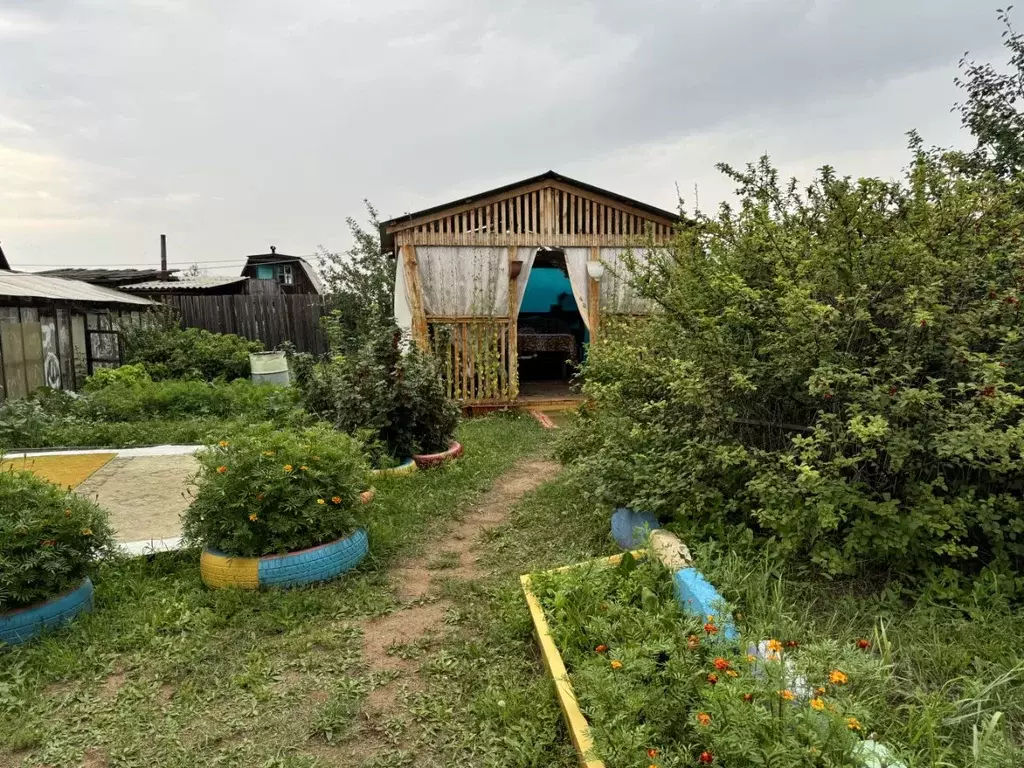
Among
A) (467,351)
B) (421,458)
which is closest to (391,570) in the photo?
(421,458)

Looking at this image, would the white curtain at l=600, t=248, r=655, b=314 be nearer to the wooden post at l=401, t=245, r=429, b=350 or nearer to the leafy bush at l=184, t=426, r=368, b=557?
the wooden post at l=401, t=245, r=429, b=350

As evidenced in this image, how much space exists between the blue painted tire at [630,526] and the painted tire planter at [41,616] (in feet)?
9.52

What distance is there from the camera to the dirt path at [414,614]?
236 cm

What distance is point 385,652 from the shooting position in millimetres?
2828

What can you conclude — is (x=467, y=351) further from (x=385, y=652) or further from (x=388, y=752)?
(x=388, y=752)

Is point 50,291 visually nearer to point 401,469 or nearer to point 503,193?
point 503,193

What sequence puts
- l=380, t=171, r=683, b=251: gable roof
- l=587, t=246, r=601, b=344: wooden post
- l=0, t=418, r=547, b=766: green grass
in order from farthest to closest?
l=587, t=246, r=601, b=344: wooden post
l=380, t=171, r=683, b=251: gable roof
l=0, t=418, r=547, b=766: green grass

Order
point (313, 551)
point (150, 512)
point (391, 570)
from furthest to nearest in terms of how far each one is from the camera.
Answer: point (150, 512) → point (391, 570) → point (313, 551)

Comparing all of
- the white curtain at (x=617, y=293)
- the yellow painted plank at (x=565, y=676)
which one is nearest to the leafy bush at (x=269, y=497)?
the yellow painted plank at (x=565, y=676)

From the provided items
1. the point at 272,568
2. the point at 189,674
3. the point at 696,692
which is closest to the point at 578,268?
the point at 272,568

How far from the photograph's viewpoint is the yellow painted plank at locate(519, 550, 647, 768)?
76.1 inches

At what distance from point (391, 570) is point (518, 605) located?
3.45 feet

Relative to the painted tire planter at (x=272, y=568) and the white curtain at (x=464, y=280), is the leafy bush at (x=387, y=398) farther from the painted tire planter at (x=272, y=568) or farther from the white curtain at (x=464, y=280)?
the white curtain at (x=464, y=280)

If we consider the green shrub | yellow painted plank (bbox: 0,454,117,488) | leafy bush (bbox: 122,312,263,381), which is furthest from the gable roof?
yellow painted plank (bbox: 0,454,117,488)
